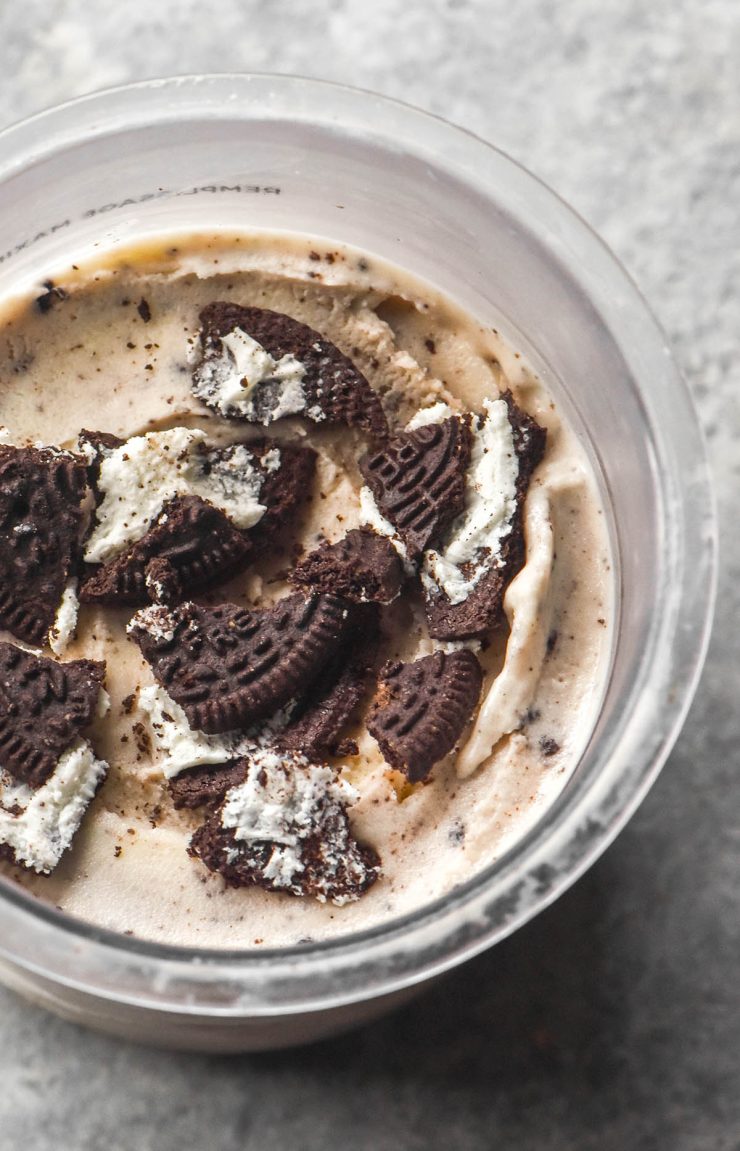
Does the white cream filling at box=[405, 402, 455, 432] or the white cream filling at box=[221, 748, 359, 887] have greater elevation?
the white cream filling at box=[405, 402, 455, 432]

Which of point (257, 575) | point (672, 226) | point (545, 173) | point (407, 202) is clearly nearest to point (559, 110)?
point (545, 173)

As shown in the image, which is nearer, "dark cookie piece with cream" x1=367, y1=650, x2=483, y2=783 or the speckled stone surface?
"dark cookie piece with cream" x1=367, y1=650, x2=483, y2=783

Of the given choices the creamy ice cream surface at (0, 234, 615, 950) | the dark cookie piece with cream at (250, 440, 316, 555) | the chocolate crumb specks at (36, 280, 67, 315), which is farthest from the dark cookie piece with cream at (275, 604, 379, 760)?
the chocolate crumb specks at (36, 280, 67, 315)

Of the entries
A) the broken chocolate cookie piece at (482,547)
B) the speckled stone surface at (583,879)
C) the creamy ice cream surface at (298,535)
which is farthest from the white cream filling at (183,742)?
the speckled stone surface at (583,879)

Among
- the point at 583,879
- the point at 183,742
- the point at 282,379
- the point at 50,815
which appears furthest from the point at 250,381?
the point at 583,879

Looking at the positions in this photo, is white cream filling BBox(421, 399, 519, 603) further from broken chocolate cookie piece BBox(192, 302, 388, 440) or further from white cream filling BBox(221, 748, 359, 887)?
white cream filling BBox(221, 748, 359, 887)

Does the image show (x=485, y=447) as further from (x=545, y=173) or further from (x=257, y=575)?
(x=545, y=173)

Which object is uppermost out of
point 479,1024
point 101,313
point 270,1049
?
point 101,313

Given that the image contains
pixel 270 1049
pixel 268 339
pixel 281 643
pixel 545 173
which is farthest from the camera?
pixel 545 173
